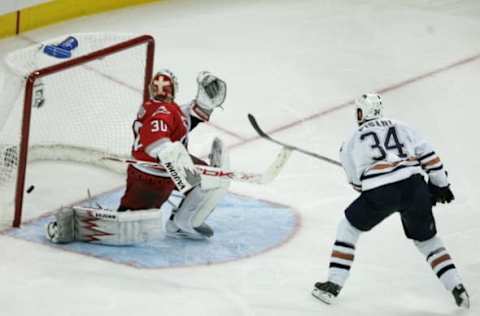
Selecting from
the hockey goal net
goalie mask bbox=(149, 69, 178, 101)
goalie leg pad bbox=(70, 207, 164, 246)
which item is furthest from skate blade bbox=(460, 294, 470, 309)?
the hockey goal net

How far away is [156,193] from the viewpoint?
5113mm

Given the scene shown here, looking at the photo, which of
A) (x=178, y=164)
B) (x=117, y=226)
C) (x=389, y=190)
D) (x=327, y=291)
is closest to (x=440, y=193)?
(x=389, y=190)

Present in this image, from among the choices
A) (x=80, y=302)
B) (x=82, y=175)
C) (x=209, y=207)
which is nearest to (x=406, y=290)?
(x=209, y=207)

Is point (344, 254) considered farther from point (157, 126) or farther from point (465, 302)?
point (157, 126)

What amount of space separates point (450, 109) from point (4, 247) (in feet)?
8.33

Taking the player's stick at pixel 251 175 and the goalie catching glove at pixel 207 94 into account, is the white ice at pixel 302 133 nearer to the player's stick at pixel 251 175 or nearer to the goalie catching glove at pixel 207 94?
the player's stick at pixel 251 175

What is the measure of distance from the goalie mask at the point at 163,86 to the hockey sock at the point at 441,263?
1014 millimetres

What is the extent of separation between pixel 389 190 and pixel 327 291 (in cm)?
38

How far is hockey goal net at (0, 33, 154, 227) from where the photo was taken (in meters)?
5.25

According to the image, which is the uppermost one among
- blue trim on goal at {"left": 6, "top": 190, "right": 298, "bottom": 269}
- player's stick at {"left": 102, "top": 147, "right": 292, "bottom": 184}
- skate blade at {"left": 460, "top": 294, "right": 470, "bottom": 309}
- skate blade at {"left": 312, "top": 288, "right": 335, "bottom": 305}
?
player's stick at {"left": 102, "top": 147, "right": 292, "bottom": 184}

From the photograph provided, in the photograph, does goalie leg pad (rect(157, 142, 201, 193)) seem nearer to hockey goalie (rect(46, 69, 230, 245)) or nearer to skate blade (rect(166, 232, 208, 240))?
hockey goalie (rect(46, 69, 230, 245))

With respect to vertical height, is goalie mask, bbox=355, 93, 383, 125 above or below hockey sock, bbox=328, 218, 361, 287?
above

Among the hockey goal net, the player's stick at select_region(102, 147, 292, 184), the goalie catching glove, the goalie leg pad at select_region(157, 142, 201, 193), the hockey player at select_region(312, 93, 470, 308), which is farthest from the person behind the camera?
the hockey goal net

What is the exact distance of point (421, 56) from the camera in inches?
298
